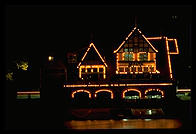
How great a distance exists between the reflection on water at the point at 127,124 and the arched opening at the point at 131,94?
2588 millimetres

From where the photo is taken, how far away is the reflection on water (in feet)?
28.1

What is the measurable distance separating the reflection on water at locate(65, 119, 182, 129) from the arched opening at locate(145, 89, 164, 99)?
8.52 ft

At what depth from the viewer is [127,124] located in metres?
8.98

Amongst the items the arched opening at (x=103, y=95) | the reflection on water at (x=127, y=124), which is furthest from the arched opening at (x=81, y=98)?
the reflection on water at (x=127, y=124)

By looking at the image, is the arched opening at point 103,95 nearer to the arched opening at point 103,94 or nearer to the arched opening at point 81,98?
the arched opening at point 103,94

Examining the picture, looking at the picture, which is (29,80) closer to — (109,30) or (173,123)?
(109,30)

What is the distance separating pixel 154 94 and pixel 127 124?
363 cm

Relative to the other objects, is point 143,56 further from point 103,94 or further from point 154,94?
point 103,94

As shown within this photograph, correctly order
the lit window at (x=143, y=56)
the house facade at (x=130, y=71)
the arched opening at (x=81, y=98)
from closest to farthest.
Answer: the arched opening at (x=81, y=98), the house facade at (x=130, y=71), the lit window at (x=143, y=56)

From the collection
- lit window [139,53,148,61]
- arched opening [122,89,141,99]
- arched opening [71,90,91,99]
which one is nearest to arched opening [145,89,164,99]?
arched opening [122,89,141,99]

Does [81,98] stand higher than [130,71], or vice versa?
[130,71]

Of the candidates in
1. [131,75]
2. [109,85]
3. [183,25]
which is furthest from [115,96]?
[183,25]

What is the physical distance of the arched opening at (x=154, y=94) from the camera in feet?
39.6

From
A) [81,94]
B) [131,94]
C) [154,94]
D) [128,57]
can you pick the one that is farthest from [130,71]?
[81,94]
